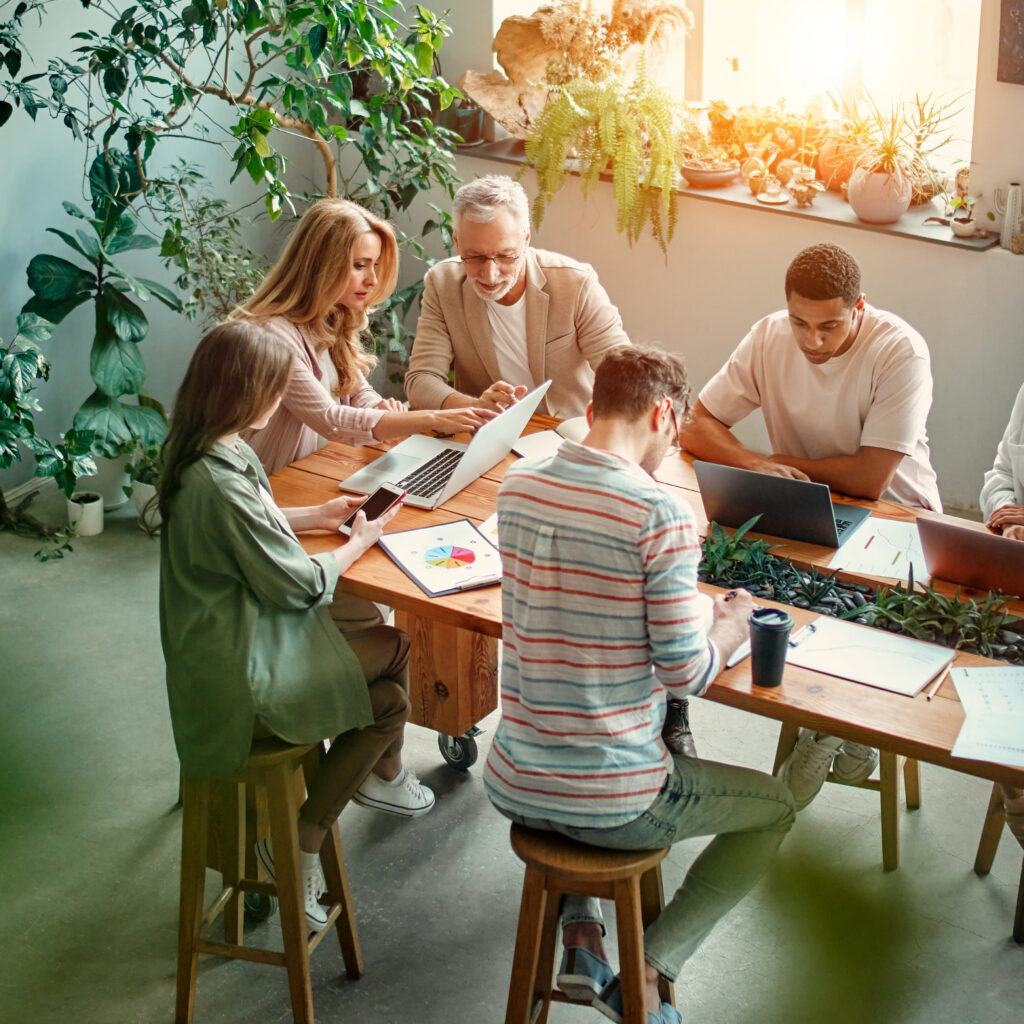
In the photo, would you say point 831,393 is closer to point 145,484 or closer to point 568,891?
point 568,891

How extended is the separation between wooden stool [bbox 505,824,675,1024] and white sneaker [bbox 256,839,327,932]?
497 millimetres

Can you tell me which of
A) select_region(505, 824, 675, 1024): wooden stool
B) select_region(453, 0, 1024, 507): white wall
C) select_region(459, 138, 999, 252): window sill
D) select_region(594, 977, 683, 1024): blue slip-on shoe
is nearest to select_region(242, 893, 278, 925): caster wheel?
select_region(505, 824, 675, 1024): wooden stool

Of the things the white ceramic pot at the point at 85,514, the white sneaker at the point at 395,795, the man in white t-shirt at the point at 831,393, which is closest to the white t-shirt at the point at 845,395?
the man in white t-shirt at the point at 831,393

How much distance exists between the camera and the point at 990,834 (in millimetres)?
2695

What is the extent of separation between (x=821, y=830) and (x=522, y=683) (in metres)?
1.33

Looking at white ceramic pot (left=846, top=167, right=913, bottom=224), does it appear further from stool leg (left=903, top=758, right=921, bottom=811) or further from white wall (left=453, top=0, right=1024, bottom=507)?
stool leg (left=903, top=758, right=921, bottom=811)

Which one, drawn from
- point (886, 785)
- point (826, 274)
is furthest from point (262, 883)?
point (826, 274)

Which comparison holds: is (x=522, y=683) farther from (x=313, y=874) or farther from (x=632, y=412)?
(x=313, y=874)

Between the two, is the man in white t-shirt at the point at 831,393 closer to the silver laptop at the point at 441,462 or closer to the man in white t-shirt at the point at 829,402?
the man in white t-shirt at the point at 829,402

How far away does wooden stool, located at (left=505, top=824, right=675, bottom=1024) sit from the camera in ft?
6.39

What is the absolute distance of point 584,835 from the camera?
194cm

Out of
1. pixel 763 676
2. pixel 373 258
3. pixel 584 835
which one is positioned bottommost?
pixel 584 835

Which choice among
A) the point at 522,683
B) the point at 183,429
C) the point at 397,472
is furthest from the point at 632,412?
the point at 397,472

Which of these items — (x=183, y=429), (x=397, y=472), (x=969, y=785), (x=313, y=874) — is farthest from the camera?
(x=969, y=785)
